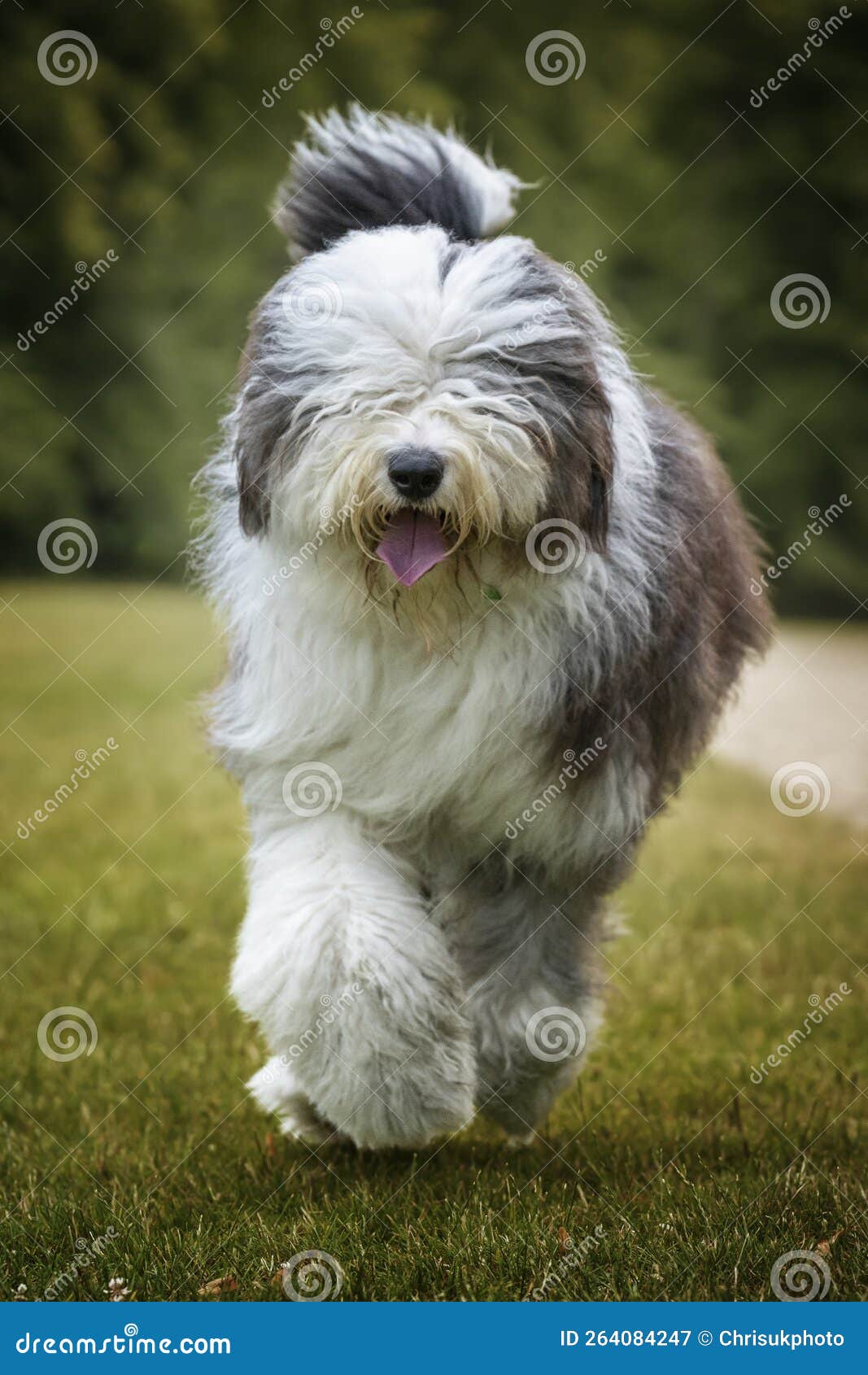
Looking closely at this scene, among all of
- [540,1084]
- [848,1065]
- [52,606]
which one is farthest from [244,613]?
[52,606]

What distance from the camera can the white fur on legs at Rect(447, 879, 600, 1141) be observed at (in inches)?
143

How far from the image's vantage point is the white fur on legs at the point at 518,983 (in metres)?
3.64

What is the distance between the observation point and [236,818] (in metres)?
8.08

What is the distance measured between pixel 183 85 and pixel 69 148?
2060mm

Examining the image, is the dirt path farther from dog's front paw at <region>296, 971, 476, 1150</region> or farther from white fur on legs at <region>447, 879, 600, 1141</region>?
dog's front paw at <region>296, 971, 476, 1150</region>

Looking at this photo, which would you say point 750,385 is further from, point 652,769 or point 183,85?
point 652,769

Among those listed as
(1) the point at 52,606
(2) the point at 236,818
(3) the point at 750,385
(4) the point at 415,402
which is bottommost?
(1) the point at 52,606

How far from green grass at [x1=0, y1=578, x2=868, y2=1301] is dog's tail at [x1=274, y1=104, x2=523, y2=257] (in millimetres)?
1285

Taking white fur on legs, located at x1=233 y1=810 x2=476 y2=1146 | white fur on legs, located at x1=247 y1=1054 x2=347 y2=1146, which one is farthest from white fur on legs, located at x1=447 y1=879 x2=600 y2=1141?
white fur on legs, located at x1=247 y1=1054 x2=347 y2=1146

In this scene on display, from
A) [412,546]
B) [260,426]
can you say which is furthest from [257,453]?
[412,546]

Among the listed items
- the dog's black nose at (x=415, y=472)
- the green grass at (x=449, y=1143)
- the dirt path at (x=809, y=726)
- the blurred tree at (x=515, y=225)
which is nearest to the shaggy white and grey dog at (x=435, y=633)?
the dog's black nose at (x=415, y=472)

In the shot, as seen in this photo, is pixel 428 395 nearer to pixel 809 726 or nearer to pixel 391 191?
pixel 391 191

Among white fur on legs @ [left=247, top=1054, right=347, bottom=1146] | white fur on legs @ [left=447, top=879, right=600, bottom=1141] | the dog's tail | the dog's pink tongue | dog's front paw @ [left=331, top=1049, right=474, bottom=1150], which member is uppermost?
the dog's tail

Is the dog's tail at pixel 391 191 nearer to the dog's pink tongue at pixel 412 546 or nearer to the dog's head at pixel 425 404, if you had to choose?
the dog's head at pixel 425 404
